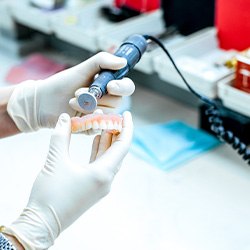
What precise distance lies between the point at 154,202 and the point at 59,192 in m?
0.45

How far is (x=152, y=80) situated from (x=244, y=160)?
559 millimetres

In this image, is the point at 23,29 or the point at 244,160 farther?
the point at 23,29

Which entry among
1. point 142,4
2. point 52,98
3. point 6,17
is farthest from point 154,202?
point 6,17

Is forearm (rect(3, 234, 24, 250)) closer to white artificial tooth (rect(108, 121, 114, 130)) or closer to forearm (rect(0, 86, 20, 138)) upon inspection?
white artificial tooth (rect(108, 121, 114, 130))

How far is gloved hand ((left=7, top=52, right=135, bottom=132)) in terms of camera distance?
4.16 ft

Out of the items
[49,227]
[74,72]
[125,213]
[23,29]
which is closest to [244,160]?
[125,213]

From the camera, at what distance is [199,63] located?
5.40 feet

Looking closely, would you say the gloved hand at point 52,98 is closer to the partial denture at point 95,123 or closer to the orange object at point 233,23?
the partial denture at point 95,123

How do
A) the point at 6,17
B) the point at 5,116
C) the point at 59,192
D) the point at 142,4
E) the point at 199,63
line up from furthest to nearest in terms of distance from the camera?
1. the point at 6,17
2. the point at 142,4
3. the point at 199,63
4. the point at 5,116
5. the point at 59,192

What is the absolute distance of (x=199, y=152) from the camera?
1628mm

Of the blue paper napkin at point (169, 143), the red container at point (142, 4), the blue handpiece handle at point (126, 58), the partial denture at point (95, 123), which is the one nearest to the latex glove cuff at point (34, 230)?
the partial denture at point (95, 123)

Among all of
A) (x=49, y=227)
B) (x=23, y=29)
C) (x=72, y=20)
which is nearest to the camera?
(x=49, y=227)

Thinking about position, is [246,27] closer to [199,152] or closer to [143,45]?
[199,152]

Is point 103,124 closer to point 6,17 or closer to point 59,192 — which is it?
point 59,192
